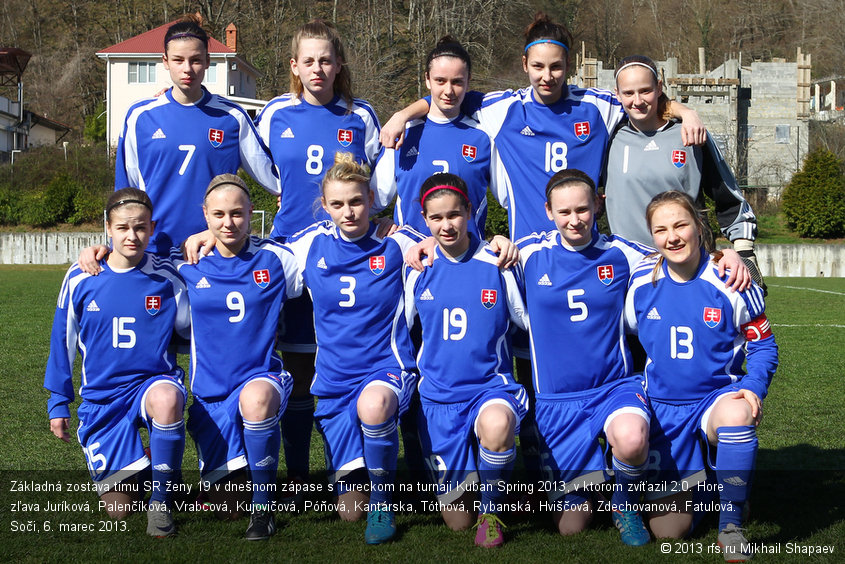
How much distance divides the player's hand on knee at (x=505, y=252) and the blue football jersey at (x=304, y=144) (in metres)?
1.01

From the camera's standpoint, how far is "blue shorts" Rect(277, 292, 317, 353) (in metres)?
4.23

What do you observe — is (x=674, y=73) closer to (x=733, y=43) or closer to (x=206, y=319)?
(x=733, y=43)

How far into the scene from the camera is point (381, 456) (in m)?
3.61

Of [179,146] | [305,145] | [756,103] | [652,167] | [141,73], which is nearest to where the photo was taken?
[652,167]

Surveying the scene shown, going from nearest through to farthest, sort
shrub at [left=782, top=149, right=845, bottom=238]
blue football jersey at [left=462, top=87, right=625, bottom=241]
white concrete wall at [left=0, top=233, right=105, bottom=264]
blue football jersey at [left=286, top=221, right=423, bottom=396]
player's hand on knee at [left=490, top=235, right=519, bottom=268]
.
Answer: player's hand on knee at [left=490, top=235, right=519, bottom=268], blue football jersey at [left=286, top=221, right=423, bottom=396], blue football jersey at [left=462, top=87, right=625, bottom=241], shrub at [left=782, top=149, right=845, bottom=238], white concrete wall at [left=0, top=233, right=105, bottom=264]

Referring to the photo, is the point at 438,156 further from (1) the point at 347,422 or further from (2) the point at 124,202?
(2) the point at 124,202

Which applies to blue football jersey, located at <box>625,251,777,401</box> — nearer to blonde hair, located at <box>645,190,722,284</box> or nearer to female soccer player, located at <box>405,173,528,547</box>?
blonde hair, located at <box>645,190,722,284</box>

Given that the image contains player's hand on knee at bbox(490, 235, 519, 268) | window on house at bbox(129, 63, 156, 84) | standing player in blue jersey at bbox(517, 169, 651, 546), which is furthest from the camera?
window on house at bbox(129, 63, 156, 84)

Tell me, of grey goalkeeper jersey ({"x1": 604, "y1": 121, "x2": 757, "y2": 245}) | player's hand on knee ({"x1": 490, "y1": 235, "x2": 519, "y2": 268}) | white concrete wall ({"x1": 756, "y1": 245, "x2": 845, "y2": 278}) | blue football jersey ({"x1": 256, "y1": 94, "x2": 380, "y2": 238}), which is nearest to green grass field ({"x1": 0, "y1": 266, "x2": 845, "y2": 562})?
player's hand on knee ({"x1": 490, "y1": 235, "x2": 519, "y2": 268})

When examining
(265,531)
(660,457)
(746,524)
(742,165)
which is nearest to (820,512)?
(746,524)

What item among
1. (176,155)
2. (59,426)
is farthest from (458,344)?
(59,426)

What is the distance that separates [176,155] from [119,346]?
1.02m

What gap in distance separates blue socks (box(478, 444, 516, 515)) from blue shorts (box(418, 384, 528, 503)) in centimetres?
18

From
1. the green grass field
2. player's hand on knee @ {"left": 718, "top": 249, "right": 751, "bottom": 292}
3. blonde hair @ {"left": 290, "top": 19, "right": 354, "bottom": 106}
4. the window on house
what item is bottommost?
the green grass field
